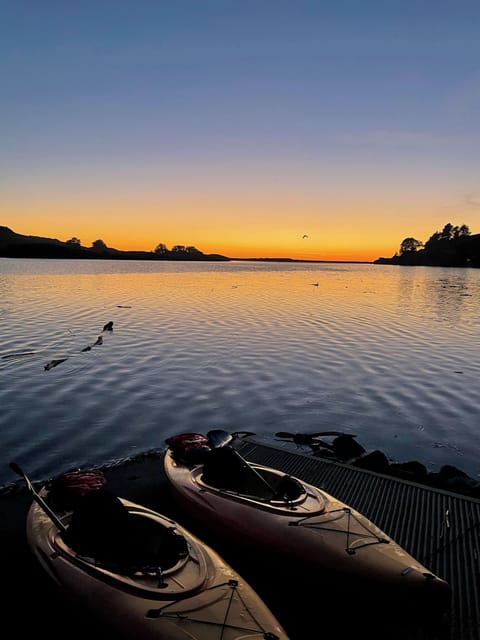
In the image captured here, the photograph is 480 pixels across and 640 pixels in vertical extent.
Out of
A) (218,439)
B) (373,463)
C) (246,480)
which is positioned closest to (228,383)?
(218,439)

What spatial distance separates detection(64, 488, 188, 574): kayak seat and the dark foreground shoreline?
77 centimetres

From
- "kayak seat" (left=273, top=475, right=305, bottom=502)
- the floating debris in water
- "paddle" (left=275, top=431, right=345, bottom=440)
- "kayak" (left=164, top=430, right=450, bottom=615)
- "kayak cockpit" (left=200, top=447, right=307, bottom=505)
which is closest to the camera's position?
"kayak" (left=164, top=430, right=450, bottom=615)

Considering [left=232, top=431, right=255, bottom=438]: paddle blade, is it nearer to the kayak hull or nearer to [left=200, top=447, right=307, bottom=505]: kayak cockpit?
[left=200, top=447, right=307, bottom=505]: kayak cockpit

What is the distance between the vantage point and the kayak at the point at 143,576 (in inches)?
232

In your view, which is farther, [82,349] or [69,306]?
[69,306]

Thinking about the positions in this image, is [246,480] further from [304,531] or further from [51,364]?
[51,364]

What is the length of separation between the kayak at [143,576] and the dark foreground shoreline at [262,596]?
31cm

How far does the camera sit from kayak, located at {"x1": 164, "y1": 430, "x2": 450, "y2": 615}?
6.95m

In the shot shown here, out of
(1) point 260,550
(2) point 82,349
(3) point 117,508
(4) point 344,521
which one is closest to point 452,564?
(4) point 344,521

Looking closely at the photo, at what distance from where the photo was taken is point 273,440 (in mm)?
15453

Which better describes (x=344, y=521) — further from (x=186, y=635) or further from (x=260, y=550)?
(x=186, y=635)

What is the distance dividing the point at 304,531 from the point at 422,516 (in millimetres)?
3129

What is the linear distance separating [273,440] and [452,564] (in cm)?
808

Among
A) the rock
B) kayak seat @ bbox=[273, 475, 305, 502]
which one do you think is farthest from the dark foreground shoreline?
the rock
